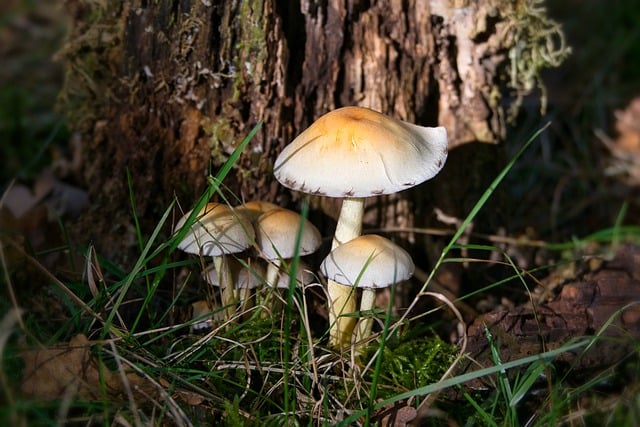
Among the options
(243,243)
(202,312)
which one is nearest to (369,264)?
(243,243)

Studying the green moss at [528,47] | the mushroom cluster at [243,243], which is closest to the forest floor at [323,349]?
the mushroom cluster at [243,243]

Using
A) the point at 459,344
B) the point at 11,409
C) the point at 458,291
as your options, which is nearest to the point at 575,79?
the point at 458,291

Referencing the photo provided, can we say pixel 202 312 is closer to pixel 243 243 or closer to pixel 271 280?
pixel 271 280

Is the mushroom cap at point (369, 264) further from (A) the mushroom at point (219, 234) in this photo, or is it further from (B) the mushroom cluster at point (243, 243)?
(A) the mushroom at point (219, 234)

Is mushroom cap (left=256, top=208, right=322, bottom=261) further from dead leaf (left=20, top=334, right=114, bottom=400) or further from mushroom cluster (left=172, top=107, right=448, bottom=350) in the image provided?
dead leaf (left=20, top=334, right=114, bottom=400)

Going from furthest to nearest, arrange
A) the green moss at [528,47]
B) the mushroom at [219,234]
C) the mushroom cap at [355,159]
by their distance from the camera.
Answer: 1. the green moss at [528,47]
2. the mushroom at [219,234]
3. the mushroom cap at [355,159]

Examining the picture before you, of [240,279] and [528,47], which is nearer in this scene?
[240,279]
